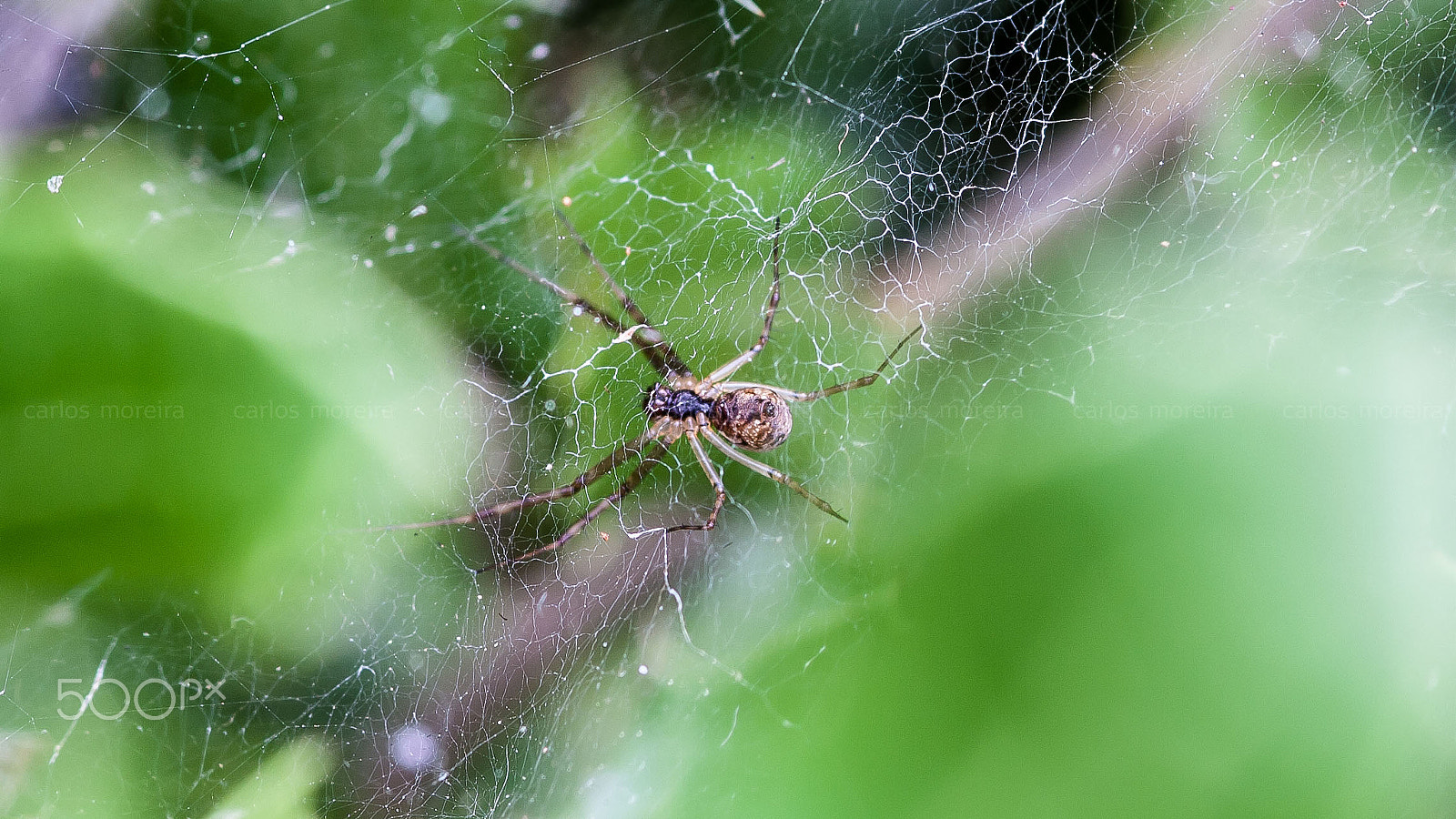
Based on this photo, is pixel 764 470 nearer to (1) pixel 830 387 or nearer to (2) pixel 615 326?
(1) pixel 830 387

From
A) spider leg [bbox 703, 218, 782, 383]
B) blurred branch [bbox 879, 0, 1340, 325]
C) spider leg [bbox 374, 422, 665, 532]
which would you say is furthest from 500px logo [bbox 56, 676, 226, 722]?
blurred branch [bbox 879, 0, 1340, 325]

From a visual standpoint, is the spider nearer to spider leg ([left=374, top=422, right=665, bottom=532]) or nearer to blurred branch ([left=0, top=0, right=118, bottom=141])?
spider leg ([left=374, top=422, right=665, bottom=532])

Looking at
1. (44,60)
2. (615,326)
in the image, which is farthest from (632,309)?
(44,60)

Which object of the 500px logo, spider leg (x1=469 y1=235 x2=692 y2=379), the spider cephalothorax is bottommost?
the 500px logo

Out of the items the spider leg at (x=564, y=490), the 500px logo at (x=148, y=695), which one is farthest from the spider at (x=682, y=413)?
the 500px logo at (x=148, y=695)

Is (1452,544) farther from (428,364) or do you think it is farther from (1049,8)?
(428,364)

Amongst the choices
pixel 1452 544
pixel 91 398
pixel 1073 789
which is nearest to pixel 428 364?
pixel 91 398
